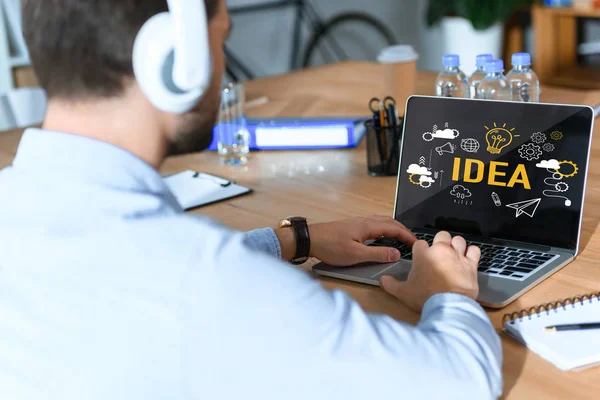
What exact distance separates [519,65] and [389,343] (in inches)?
42.5

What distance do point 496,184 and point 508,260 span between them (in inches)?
5.4

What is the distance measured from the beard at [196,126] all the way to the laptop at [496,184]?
15.4 inches

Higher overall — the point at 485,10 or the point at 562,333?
the point at 485,10

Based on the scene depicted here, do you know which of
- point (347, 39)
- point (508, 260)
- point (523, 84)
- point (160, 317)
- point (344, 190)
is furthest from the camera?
point (347, 39)

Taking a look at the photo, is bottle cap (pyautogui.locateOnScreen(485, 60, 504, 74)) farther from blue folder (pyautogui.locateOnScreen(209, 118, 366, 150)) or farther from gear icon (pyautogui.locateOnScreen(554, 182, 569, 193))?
gear icon (pyautogui.locateOnScreen(554, 182, 569, 193))

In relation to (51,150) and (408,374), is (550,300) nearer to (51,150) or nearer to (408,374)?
(408,374)

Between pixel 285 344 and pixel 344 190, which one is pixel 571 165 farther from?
pixel 285 344

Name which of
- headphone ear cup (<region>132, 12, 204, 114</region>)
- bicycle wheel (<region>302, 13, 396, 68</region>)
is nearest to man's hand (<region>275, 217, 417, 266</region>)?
headphone ear cup (<region>132, 12, 204, 114</region>)

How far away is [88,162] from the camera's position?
77 cm

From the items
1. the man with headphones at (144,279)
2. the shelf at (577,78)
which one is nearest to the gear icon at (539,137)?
the man with headphones at (144,279)

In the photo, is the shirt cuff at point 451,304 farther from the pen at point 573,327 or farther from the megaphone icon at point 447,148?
the megaphone icon at point 447,148

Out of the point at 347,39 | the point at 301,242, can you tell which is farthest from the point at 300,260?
the point at 347,39

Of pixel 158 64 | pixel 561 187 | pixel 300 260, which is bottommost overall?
pixel 300 260

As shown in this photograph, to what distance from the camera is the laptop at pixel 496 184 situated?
3.80 feet
